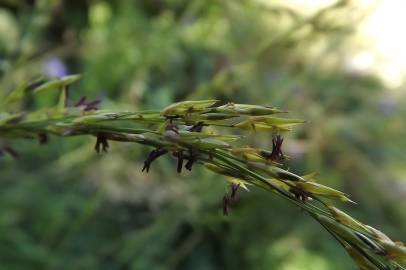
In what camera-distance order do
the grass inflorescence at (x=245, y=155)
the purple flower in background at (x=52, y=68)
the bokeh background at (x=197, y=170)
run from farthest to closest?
1. the purple flower in background at (x=52, y=68)
2. the bokeh background at (x=197, y=170)
3. the grass inflorescence at (x=245, y=155)

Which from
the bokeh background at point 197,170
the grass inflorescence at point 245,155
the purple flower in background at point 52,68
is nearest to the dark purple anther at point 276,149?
the grass inflorescence at point 245,155

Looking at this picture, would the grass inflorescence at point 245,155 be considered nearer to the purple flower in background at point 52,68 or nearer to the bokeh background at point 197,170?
the bokeh background at point 197,170

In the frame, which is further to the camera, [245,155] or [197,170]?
[197,170]

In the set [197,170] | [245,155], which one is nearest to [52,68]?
[197,170]

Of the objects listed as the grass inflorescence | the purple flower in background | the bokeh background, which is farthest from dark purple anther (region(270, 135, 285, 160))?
the purple flower in background

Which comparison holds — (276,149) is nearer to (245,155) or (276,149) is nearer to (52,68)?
(245,155)

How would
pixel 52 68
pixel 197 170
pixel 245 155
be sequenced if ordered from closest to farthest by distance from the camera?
pixel 245 155, pixel 197 170, pixel 52 68

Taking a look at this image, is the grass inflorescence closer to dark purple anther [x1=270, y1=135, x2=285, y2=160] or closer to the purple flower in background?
dark purple anther [x1=270, y1=135, x2=285, y2=160]

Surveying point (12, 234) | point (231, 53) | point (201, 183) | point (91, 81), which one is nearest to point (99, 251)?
point (12, 234)

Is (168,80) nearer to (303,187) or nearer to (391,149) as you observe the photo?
(391,149)
